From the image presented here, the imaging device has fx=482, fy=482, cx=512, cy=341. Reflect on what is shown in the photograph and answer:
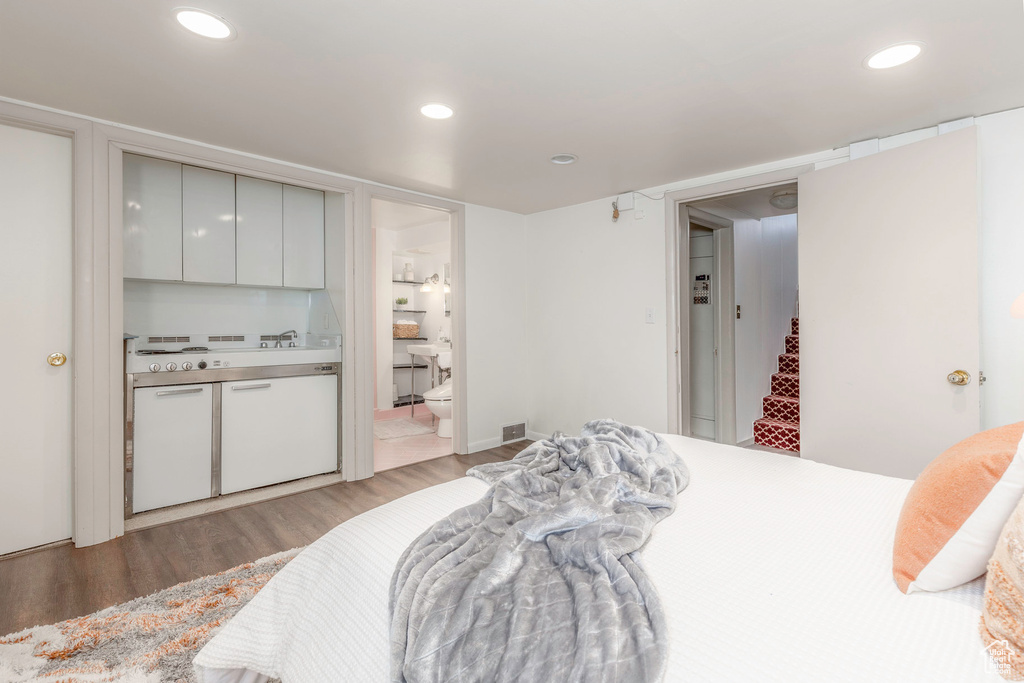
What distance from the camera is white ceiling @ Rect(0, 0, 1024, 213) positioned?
1717 mm

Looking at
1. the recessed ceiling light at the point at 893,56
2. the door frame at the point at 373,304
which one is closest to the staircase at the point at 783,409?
the recessed ceiling light at the point at 893,56

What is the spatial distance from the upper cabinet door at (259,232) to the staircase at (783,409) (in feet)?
14.8

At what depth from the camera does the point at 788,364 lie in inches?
206

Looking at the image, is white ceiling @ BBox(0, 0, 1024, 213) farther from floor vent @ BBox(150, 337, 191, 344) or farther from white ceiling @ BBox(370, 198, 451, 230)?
white ceiling @ BBox(370, 198, 451, 230)

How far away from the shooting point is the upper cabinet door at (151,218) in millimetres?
3074

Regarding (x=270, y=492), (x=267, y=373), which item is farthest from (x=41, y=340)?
(x=270, y=492)

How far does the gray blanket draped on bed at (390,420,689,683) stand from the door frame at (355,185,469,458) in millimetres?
2471

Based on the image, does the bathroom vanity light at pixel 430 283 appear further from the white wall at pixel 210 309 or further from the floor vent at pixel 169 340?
the floor vent at pixel 169 340

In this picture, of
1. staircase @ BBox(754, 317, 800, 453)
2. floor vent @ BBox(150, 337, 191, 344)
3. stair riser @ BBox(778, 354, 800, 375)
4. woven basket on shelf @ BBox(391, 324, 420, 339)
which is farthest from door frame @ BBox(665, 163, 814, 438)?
woven basket on shelf @ BBox(391, 324, 420, 339)

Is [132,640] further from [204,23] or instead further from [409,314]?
[409,314]

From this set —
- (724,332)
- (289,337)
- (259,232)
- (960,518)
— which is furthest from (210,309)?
(724,332)

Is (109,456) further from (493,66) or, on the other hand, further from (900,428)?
(900,428)

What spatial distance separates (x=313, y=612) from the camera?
1248mm

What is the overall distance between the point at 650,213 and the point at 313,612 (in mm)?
3573
